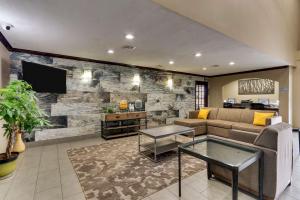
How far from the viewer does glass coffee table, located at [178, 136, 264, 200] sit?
1.44m

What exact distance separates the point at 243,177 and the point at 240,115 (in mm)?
3394

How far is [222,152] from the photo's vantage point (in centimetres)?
187

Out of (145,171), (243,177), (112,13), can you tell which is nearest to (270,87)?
(243,177)

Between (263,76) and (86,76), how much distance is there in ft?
22.3

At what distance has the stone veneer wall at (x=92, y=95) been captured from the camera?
14.0 feet

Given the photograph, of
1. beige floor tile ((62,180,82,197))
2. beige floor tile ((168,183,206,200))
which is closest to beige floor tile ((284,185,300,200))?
beige floor tile ((168,183,206,200))

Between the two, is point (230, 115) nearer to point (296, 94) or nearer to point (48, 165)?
point (296, 94)

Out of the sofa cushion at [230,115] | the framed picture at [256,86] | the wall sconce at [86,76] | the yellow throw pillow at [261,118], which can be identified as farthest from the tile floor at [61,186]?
the framed picture at [256,86]

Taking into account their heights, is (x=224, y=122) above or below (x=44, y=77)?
below

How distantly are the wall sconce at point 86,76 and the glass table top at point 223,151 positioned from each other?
390 cm

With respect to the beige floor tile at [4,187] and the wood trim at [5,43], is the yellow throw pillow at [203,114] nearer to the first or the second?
the beige floor tile at [4,187]

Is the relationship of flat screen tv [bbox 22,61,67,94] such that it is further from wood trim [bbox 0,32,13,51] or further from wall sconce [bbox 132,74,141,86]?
wall sconce [bbox 132,74,141,86]

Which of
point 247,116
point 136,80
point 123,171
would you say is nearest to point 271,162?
point 123,171

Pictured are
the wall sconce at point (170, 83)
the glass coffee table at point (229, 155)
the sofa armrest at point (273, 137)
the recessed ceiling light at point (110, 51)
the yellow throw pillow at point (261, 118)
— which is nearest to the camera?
the glass coffee table at point (229, 155)
